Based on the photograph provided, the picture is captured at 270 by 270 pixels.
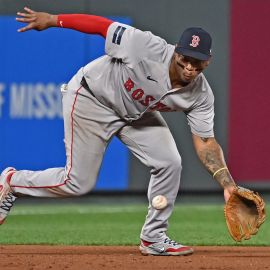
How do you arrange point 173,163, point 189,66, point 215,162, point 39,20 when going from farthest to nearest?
point 173,163, point 215,162, point 39,20, point 189,66

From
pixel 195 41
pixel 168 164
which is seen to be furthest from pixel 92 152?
pixel 195 41

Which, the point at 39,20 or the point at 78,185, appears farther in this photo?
the point at 78,185

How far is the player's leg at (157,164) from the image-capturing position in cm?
661

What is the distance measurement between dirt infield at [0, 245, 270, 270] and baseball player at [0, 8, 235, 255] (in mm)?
229

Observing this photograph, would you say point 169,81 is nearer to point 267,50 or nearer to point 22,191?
point 22,191

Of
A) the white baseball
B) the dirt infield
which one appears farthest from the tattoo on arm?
the dirt infield

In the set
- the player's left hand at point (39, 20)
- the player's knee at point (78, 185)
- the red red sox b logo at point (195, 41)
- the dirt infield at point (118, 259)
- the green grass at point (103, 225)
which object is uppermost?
the player's left hand at point (39, 20)

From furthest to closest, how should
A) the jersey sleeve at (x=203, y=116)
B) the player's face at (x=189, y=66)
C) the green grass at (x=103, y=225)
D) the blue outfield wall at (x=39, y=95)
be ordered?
the blue outfield wall at (x=39, y=95) < the green grass at (x=103, y=225) < the jersey sleeve at (x=203, y=116) < the player's face at (x=189, y=66)

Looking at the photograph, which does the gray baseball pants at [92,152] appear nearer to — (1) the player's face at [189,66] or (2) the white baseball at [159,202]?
(2) the white baseball at [159,202]

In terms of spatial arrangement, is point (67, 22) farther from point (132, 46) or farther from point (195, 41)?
point (195, 41)

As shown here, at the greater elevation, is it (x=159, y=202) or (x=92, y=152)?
(x=92, y=152)

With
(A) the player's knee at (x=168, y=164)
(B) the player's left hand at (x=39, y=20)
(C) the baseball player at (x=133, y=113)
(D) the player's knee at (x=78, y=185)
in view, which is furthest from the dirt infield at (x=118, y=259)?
Answer: (B) the player's left hand at (x=39, y=20)

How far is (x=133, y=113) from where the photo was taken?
6.52 m

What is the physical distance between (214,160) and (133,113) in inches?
23.2
